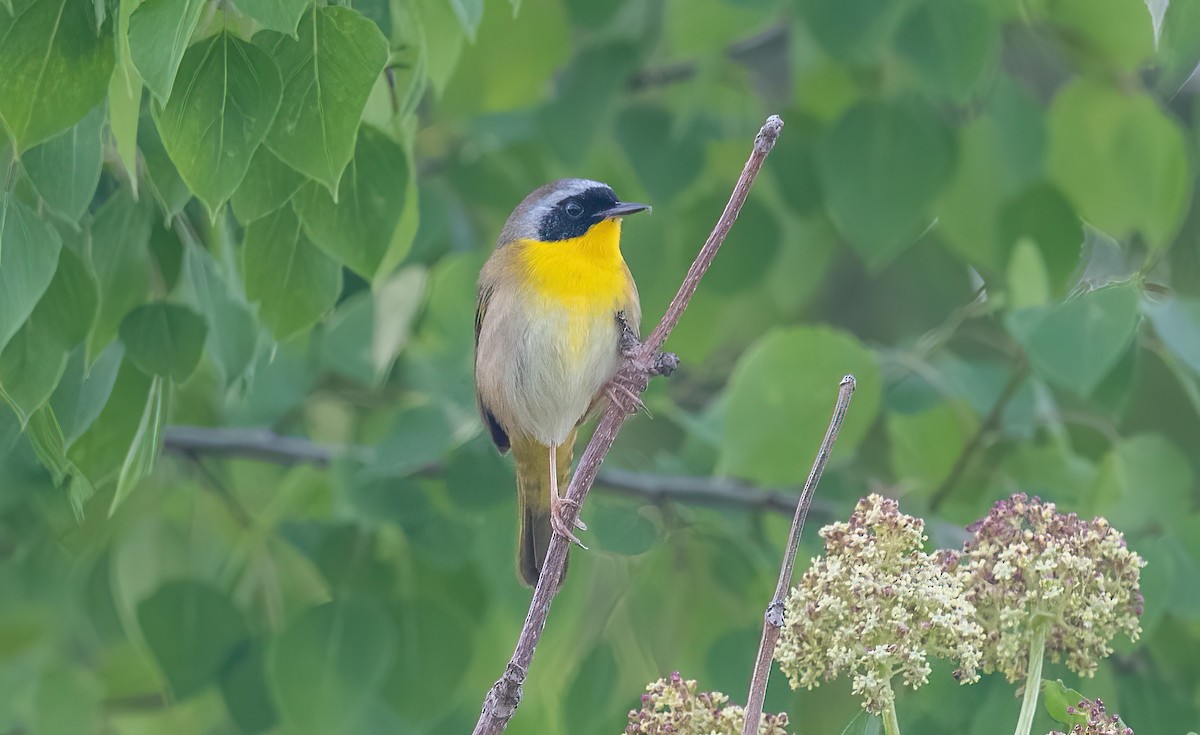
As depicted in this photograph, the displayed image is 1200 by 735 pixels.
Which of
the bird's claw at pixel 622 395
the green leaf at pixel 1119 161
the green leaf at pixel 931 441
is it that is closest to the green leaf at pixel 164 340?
the bird's claw at pixel 622 395

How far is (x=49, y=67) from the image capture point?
1.69m

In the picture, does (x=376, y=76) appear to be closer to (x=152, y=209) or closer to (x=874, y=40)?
(x=152, y=209)

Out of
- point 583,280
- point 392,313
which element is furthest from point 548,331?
point 392,313

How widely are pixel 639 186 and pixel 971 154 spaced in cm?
86

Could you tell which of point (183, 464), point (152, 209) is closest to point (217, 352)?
point (152, 209)

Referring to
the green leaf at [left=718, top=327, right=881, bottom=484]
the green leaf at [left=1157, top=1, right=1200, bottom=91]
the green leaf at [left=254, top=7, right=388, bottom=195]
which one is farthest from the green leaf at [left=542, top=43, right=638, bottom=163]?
the green leaf at [left=254, top=7, right=388, bottom=195]

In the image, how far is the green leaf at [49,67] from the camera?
1667 mm

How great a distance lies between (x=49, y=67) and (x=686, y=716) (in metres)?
1.06

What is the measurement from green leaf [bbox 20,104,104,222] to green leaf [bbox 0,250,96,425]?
0.56 feet

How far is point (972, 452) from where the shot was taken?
3389 millimetres

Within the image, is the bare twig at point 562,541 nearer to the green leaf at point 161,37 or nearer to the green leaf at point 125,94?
the green leaf at point 161,37

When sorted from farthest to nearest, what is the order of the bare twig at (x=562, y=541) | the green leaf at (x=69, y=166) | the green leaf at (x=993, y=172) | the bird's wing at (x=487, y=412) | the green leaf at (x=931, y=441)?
the green leaf at (x=993, y=172)
the green leaf at (x=931, y=441)
the bird's wing at (x=487, y=412)
the green leaf at (x=69, y=166)
the bare twig at (x=562, y=541)

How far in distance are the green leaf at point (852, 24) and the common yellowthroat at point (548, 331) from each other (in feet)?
1.89

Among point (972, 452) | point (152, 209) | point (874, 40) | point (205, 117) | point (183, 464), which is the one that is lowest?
point (183, 464)
